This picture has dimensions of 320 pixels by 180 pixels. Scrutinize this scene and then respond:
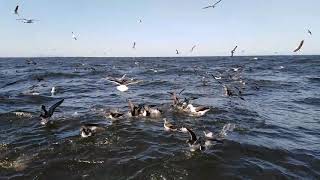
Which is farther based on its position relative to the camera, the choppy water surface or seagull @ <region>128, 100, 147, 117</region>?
seagull @ <region>128, 100, 147, 117</region>

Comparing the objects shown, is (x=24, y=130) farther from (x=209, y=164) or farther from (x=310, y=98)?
(x=310, y=98)

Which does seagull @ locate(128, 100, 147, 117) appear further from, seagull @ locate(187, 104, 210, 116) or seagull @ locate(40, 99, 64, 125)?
seagull @ locate(40, 99, 64, 125)

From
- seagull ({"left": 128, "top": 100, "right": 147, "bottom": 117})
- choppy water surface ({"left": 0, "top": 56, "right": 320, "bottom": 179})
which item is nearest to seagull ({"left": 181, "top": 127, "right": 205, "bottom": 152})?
choppy water surface ({"left": 0, "top": 56, "right": 320, "bottom": 179})

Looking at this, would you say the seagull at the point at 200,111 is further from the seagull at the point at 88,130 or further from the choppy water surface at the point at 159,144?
the seagull at the point at 88,130

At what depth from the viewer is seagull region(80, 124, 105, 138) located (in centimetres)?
1434

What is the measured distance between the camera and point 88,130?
14609 millimetres

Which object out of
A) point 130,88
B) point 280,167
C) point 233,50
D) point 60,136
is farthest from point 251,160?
point 130,88

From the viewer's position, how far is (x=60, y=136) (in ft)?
48.5

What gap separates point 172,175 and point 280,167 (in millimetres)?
3149

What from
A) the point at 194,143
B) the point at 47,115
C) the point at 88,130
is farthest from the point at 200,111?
the point at 47,115

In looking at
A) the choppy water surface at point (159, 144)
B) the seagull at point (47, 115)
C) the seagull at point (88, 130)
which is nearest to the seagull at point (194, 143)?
the choppy water surface at point (159, 144)

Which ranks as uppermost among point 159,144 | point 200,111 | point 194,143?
point 194,143

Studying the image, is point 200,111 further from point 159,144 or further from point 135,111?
point 159,144

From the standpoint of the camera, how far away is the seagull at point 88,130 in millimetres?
14344
